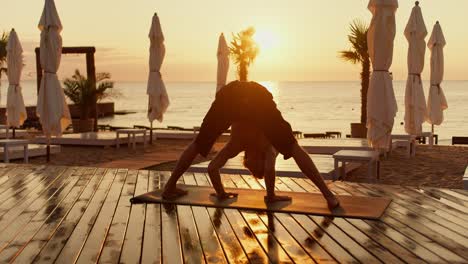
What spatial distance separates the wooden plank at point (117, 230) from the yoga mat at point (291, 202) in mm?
220

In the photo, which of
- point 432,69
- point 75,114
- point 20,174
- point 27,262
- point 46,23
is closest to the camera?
point 27,262

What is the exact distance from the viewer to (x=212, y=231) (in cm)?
420

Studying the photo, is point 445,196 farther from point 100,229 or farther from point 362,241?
point 100,229

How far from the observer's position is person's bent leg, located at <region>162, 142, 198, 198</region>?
5172 millimetres

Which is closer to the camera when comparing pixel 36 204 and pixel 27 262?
pixel 27 262

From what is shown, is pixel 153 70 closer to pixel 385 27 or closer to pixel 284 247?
pixel 385 27

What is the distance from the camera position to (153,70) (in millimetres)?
14680

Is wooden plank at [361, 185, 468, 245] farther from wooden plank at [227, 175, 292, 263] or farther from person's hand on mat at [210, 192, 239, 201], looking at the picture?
person's hand on mat at [210, 192, 239, 201]

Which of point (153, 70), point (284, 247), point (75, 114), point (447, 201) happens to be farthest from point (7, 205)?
point (75, 114)

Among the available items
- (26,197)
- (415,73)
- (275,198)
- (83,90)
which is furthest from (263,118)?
(83,90)

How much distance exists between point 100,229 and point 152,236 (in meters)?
0.51

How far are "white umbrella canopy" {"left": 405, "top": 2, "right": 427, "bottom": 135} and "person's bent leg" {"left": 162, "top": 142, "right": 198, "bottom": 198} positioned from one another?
24.5ft

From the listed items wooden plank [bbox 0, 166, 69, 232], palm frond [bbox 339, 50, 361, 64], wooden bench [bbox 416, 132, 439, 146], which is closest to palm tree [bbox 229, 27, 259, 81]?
palm frond [bbox 339, 50, 361, 64]

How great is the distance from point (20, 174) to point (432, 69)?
417 inches
